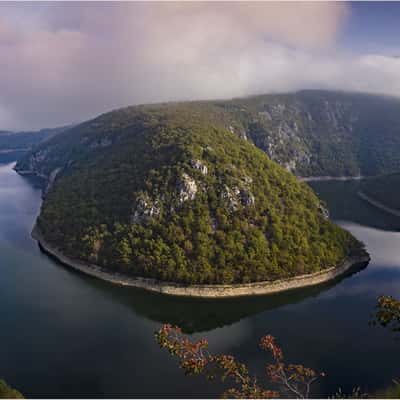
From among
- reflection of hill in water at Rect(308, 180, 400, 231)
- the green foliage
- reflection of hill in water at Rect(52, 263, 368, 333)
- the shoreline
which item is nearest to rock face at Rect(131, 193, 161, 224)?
the shoreline

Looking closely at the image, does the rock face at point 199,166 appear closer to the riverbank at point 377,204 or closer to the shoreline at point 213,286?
the shoreline at point 213,286

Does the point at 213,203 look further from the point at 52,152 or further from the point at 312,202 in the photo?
the point at 52,152

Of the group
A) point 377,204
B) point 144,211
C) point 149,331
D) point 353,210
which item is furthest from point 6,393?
point 377,204

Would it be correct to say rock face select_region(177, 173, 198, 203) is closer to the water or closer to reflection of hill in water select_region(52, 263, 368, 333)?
reflection of hill in water select_region(52, 263, 368, 333)

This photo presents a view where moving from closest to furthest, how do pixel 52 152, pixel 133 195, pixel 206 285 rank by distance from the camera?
pixel 206 285, pixel 133 195, pixel 52 152

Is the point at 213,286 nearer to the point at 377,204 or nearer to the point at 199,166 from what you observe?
the point at 199,166

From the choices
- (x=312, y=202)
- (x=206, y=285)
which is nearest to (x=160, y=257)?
(x=206, y=285)

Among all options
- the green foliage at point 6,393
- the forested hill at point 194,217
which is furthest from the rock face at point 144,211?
the green foliage at point 6,393
